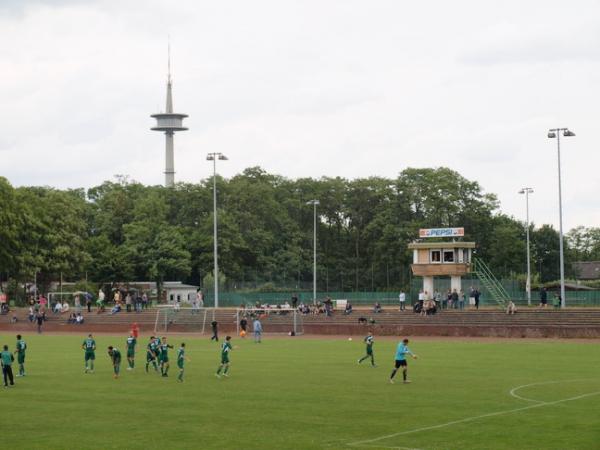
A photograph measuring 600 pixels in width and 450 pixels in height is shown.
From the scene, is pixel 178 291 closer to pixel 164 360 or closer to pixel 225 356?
pixel 164 360

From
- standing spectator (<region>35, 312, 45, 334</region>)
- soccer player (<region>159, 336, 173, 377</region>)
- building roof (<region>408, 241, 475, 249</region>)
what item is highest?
building roof (<region>408, 241, 475, 249</region>)

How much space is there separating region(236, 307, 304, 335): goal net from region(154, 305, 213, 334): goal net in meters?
3.08

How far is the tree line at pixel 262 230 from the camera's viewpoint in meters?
111

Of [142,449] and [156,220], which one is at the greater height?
[156,220]

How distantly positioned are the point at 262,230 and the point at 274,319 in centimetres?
4328

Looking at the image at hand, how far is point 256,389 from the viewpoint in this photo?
38188 millimetres

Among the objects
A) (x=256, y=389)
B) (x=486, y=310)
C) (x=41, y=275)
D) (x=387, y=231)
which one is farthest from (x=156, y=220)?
(x=256, y=389)

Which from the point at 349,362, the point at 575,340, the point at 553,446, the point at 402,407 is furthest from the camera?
→ the point at 575,340

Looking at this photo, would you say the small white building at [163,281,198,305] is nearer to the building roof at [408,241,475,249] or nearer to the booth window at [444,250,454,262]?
the building roof at [408,241,475,249]

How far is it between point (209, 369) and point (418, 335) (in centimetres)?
2816

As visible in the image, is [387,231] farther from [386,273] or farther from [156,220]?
[156,220]

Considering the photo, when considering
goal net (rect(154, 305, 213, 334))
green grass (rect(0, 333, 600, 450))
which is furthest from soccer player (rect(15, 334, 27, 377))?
goal net (rect(154, 305, 213, 334))

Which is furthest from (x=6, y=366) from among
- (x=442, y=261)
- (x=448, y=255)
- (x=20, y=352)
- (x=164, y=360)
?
(x=448, y=255)

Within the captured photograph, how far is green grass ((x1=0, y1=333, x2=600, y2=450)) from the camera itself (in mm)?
26672
